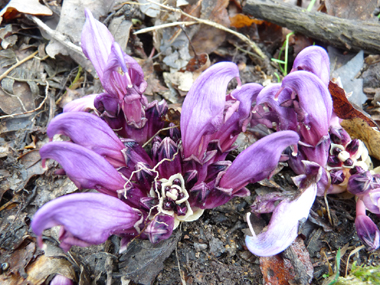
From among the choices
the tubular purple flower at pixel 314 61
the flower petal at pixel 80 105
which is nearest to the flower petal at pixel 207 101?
the tubular purple flower at pixel 314 61

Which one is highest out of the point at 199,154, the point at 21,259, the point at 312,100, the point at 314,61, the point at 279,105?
the point at 314,61

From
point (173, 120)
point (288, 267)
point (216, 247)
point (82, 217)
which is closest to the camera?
point (82, 217)

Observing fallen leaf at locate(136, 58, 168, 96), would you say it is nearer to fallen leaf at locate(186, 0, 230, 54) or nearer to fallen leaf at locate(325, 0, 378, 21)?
fallen leaf at locate(186, 0, 230, 54)

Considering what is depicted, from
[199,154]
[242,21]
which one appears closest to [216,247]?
[199,154]

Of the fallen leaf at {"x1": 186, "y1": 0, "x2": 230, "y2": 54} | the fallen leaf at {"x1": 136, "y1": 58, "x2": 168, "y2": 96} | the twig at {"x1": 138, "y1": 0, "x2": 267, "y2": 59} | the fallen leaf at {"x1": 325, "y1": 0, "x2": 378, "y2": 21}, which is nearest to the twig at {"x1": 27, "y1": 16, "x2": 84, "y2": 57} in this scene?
the fallen leaf at {"x1": 136, "y1": 58, "x2": 168, "y2": 96}

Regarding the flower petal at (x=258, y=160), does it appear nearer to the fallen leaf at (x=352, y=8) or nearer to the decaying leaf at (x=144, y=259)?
the decaying leaf at (x=144, y=259)

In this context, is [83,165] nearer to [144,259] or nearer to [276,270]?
[144,259]

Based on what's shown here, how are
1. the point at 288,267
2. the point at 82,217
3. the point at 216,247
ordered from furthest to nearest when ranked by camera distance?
the point at 216,247 < the point at 288,267 < the point at 82,217
